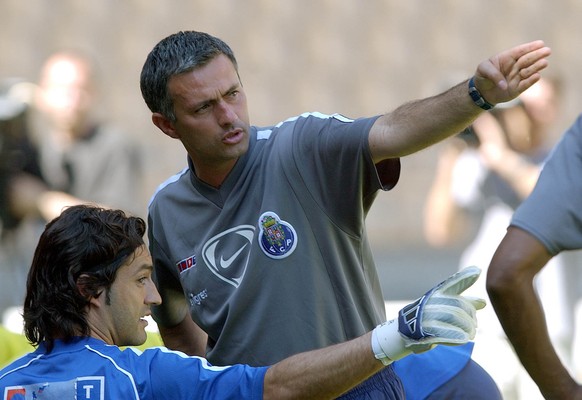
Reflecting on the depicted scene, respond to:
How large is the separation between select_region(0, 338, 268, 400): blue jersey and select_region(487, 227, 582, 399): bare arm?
2.32 feet

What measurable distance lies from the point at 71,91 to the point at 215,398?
177 inches

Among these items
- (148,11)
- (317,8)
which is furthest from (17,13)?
(317,8)

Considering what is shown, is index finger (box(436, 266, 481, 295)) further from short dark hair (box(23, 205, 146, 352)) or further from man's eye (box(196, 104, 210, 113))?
man's eye (box(196, 104, 210, 113))

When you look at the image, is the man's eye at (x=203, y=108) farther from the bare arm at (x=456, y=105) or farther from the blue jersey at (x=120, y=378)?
the blue jersey at (x=120, y=378)

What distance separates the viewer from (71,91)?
6.56m

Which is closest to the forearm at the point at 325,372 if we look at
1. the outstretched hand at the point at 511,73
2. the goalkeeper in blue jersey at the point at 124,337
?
the goalkeeper in blue jersey at the point at 124,337

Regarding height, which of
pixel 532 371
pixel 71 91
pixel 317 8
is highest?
pixel 317 8

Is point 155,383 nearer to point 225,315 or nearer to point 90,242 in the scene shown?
point 90,242

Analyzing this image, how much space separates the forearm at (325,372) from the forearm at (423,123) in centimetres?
51

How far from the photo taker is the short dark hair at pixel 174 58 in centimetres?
287

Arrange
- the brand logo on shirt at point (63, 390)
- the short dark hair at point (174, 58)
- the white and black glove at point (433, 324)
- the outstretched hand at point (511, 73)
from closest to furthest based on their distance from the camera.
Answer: the white and black glove at point (433, 324)
the brand logo on shirt at point (63, 390)
the outstretched hand at point (511, 73)
the short dark hair at point (174, 58)

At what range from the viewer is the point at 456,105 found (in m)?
2.49

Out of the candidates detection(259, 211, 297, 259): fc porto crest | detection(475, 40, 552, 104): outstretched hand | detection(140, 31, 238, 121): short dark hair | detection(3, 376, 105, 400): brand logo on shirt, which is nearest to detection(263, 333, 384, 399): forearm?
detection(3, 376, 105, 400): brand logo on shirt

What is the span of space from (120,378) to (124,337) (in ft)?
0.46
